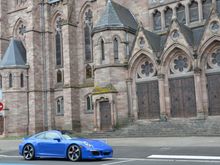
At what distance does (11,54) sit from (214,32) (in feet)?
69.6

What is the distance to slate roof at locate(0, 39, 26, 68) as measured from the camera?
38438mm

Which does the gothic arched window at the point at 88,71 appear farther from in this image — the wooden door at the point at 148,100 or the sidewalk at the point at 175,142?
the sidewalk at the point at 175,142

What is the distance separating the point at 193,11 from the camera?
1238 inches

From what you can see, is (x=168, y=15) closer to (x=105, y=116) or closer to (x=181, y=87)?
(x=181, y=87)

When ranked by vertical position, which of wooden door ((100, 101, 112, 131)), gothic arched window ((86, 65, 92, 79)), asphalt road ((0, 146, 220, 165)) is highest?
gothic arched window ((86, 65, 92, 79))

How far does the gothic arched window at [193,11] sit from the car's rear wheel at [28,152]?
2047 cm

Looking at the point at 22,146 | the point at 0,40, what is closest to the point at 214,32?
the point at 22,146

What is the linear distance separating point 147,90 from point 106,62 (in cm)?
395

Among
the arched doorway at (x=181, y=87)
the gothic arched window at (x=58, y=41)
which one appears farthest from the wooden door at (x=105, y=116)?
the gothic arched window at (x=58, y=41)

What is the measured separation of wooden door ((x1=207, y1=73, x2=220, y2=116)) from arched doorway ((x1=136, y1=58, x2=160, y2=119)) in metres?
4.14

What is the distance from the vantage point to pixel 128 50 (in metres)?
31.2

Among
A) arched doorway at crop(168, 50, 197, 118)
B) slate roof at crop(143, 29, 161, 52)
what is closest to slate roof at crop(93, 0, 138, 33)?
slate roof at crop(143, 29, 161, 52)

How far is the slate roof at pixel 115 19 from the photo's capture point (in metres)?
31.1

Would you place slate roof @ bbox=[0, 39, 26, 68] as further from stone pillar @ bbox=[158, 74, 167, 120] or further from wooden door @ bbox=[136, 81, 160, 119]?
stone pillar @ bbox=[158, 74, 167, 120]
